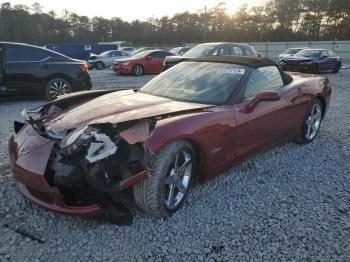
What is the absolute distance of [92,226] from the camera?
2.94 m

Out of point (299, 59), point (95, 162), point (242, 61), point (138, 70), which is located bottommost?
point (138, 70)

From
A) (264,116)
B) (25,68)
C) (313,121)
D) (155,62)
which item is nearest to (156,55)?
(155,62)

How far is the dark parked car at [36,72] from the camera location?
7.83 metres

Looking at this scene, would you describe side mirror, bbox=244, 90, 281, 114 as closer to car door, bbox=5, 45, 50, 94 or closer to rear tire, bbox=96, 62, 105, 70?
car door, bbox=5, 45, 50, 94

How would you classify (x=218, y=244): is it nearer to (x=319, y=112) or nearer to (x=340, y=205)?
(x=340, y=205)

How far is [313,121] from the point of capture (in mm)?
5473

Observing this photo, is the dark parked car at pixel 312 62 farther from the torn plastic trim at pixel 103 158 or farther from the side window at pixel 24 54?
the torn plastic trim at pixel 103 158

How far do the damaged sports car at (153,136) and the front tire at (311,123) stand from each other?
61cm

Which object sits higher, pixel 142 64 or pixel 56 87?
pixel 142 64

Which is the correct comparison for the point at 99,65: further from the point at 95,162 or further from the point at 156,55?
the point at 95,162

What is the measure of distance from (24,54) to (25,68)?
340mm

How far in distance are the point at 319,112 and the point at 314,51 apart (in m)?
14.6

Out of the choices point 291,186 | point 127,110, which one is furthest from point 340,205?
point 127,110

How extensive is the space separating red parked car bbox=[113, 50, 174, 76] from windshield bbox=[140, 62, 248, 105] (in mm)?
13014
